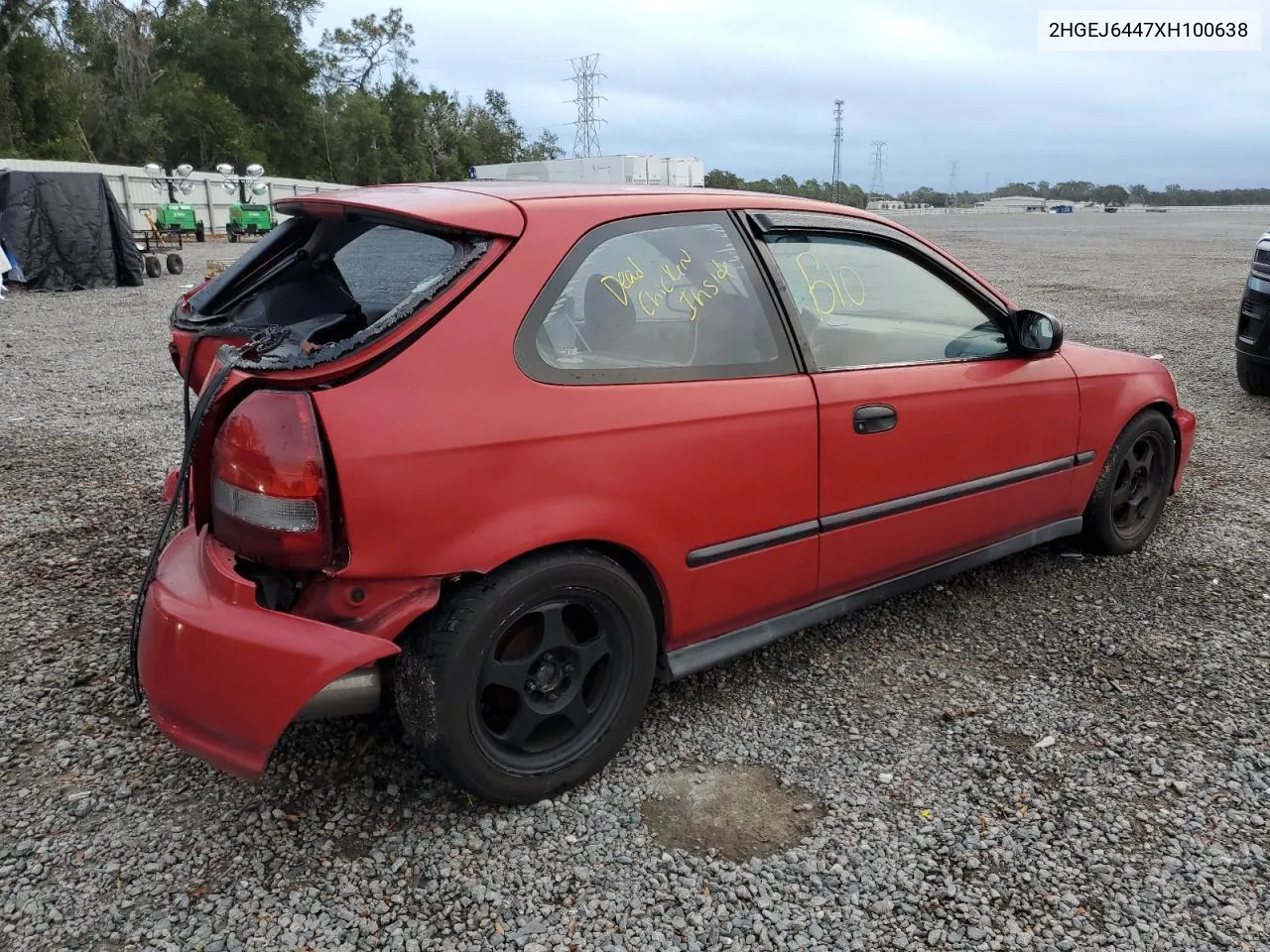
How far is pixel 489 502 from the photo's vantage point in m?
2.29

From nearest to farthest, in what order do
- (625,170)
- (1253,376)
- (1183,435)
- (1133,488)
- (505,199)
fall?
1. (505,199)
2. (1133,488)
3. (1183,435)
4. (1253,376)
5. (625,170)

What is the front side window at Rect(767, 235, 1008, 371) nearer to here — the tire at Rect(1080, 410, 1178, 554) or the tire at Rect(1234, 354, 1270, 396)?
the tire at Rect(1080, 410, 1178, 554)

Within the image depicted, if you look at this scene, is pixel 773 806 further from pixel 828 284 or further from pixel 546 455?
pixel 828 284

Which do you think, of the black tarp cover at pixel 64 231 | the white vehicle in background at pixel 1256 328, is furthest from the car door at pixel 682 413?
the black tarp cover at pixel 64 231

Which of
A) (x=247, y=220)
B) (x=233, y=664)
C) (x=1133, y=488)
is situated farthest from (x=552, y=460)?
(x=247, y=220)

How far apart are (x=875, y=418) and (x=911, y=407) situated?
172 millimetres

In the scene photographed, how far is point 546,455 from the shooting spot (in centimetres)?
236

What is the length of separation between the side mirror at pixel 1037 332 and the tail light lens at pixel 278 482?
256 centimetres

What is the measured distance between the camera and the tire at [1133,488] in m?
4.05

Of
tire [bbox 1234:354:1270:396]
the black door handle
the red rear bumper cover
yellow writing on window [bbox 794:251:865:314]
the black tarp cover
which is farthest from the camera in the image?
the black tarp cover

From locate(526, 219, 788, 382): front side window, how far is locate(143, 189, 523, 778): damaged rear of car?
0.84 ft

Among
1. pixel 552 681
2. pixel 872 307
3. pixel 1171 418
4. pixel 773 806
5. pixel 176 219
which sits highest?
pixel 176 219

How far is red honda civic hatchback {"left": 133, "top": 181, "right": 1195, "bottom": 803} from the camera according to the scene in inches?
86.4

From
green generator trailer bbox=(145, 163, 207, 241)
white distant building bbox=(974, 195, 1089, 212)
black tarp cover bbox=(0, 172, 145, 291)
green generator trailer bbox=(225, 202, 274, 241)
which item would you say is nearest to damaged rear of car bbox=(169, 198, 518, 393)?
black tarp cover bbox=(0, 172, 145, 291)
